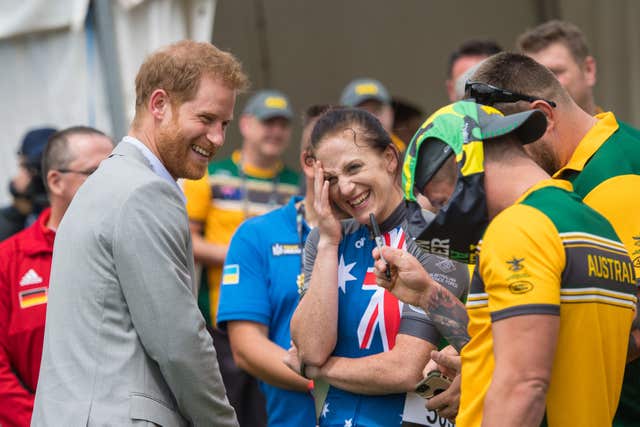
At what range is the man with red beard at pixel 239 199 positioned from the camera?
14.5 feet

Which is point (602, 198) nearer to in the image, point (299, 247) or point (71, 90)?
point (299, 247)

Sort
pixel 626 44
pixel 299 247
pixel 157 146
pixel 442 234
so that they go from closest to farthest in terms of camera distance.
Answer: pixel 442 234 → pixel 157 146 → pixel 299 247 → pixel 626 44

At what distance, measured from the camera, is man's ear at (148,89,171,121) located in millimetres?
2887

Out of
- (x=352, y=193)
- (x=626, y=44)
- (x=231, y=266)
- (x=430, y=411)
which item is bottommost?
(x=430, y=411)

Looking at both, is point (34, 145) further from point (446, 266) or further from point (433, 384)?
point (433, 384)

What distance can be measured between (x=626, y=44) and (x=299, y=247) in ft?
13.0

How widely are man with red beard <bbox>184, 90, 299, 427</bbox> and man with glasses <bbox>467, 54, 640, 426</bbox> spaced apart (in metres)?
2.13

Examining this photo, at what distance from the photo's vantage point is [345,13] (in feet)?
25.0

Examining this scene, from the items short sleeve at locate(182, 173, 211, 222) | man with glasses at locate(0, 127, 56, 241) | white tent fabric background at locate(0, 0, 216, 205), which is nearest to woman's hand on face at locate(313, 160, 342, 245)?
short sleeve at locate(182, 173, 211, 222)

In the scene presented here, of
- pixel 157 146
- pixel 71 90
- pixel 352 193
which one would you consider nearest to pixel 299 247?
pixel 352 193

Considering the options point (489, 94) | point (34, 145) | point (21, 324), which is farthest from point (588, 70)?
point (34, 145)

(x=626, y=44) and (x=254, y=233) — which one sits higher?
(x=626, y=44)

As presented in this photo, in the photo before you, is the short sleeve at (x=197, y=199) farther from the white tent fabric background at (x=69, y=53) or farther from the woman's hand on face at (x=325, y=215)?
the woman's hand on face at (x=325, y=215)

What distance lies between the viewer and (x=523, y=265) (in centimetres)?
207
